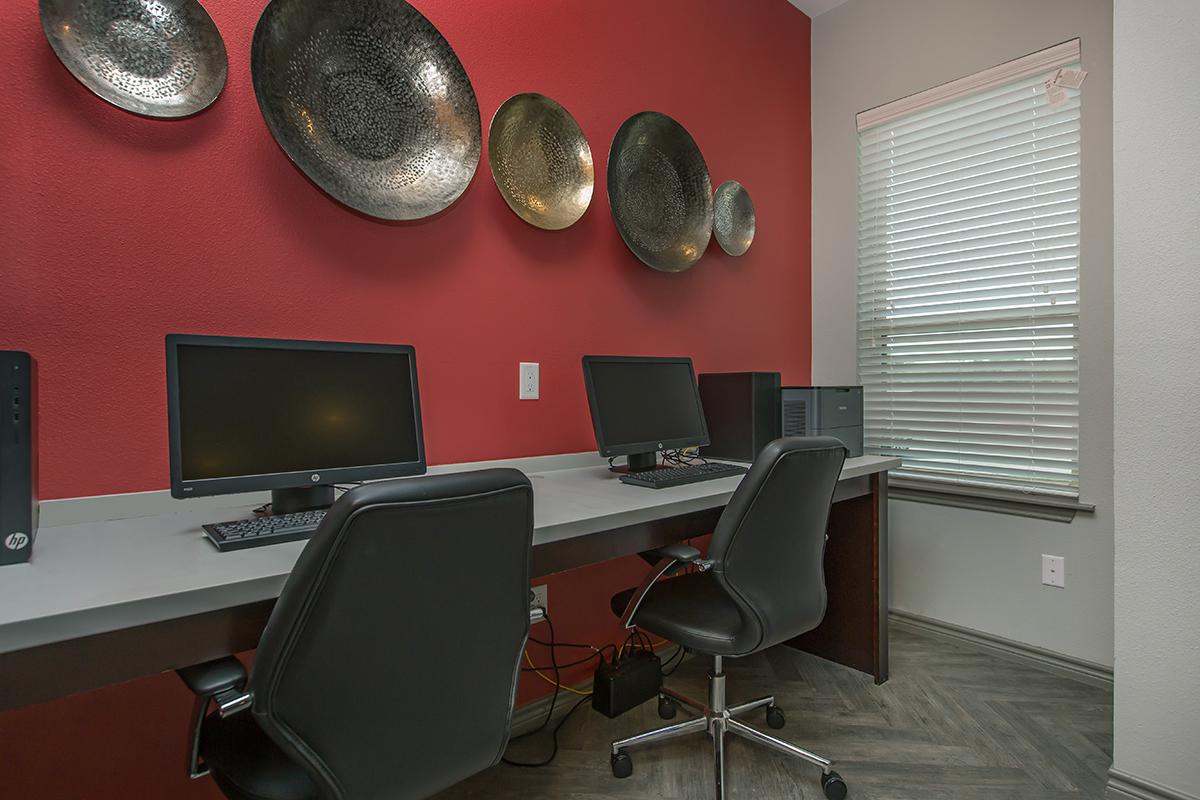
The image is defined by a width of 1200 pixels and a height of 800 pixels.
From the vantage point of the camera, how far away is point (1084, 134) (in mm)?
2270

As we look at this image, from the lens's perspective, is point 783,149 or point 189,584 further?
point 783,149

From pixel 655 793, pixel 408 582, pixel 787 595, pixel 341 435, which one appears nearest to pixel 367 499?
pixel 408 582

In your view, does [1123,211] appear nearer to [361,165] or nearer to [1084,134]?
[1084,134]

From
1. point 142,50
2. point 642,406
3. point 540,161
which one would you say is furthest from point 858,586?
point 142,50

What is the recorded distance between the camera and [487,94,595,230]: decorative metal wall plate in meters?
1.93

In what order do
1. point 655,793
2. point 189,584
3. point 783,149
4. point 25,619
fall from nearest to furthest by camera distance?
point 25,619 → point 189,584 → point 655,793 → point 783,149

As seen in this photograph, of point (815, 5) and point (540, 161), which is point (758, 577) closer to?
point (540, 161)

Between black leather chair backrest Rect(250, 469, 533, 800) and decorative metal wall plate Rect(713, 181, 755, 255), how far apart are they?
6.46ft

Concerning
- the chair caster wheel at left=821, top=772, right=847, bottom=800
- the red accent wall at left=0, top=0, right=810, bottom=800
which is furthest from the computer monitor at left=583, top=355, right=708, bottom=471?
the chair caster wheel at left=821, top=772, right=847, bottom=800

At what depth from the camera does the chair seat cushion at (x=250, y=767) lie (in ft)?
3.02

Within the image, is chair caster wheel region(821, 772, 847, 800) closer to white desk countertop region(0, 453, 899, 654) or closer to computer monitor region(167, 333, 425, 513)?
white desk countertop region(0, 453, 899, 654)

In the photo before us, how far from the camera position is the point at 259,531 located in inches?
42.7

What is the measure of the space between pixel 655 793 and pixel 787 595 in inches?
26.5

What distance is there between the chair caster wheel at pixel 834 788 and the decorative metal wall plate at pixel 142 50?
2.28 m
